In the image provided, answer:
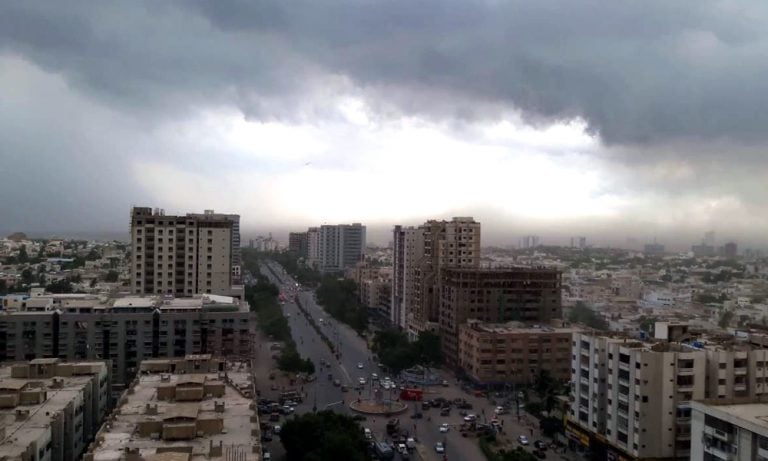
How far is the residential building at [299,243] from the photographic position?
2245 inches

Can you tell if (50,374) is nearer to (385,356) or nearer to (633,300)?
(385,356)

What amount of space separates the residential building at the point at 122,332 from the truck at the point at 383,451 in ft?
11.4

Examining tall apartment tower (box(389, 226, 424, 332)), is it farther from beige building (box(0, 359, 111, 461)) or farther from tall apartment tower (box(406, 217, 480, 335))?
beige building (box(0, 359, 111, 461))

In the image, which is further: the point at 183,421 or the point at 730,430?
the point at 183,421

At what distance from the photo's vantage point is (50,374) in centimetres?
967

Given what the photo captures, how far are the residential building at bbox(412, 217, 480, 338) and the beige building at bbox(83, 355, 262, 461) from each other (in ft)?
35.1

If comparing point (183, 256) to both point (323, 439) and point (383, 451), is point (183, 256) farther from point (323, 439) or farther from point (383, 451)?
point (323, 439)

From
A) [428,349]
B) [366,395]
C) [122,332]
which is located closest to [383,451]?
[366,395]

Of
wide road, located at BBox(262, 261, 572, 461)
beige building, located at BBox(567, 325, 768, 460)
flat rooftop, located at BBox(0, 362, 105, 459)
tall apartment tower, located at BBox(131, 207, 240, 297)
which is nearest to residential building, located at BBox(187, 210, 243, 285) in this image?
tall apartment tower, located at BBox(131, 207, 240, 297)

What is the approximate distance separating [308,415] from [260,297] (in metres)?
14.6

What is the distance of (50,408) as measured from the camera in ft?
25.9

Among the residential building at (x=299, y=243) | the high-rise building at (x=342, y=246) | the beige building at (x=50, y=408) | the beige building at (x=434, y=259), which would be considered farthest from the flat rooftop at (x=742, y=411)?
the residential building at (x=299, y=243)

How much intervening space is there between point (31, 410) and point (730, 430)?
296 inches

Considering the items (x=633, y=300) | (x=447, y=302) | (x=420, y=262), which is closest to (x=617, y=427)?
(x=447, y=302)
